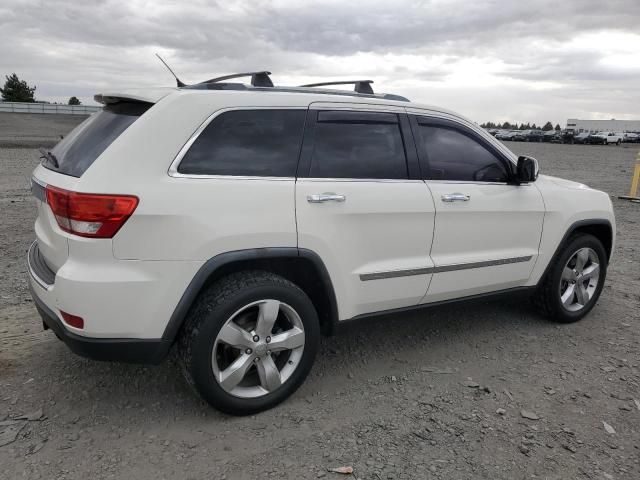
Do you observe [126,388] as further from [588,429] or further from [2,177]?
[2,177]

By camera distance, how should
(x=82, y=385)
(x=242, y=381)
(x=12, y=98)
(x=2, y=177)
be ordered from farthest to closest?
(x=12, y=98) → (x=2, y=177) → (x=82, y=385) → (x=242, y=381)

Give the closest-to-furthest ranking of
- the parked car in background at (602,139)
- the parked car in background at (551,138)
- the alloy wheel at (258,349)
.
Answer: the alloy wheel at (258,349) < the parked car in background at (602,139) < the parked car in background at (551,138)

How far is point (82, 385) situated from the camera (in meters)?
3.42

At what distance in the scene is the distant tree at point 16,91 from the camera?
213 ft

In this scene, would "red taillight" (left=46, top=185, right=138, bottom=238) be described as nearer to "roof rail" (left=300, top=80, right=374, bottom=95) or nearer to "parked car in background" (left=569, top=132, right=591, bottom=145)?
"roof rail" (left=300, top=80, right=374, bottom=95)

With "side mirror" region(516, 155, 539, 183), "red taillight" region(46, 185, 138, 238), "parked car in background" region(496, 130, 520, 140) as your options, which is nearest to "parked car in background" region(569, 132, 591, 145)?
"parked car in background" region(496, 130, 520, 140)

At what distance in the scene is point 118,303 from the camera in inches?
105

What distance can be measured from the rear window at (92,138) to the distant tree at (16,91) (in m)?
71.1

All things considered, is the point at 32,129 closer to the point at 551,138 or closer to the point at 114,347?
the point at 114,347

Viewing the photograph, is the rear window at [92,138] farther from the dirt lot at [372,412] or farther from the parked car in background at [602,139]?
the parked car in background at [602,139]

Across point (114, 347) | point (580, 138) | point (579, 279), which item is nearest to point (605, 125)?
point (580, 138)

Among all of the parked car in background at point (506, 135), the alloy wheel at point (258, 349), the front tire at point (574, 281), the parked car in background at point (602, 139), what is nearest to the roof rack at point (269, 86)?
the alloy wheel at point (258, 349)

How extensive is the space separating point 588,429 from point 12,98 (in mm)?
74513

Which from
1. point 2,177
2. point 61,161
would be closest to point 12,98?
point 2,177
